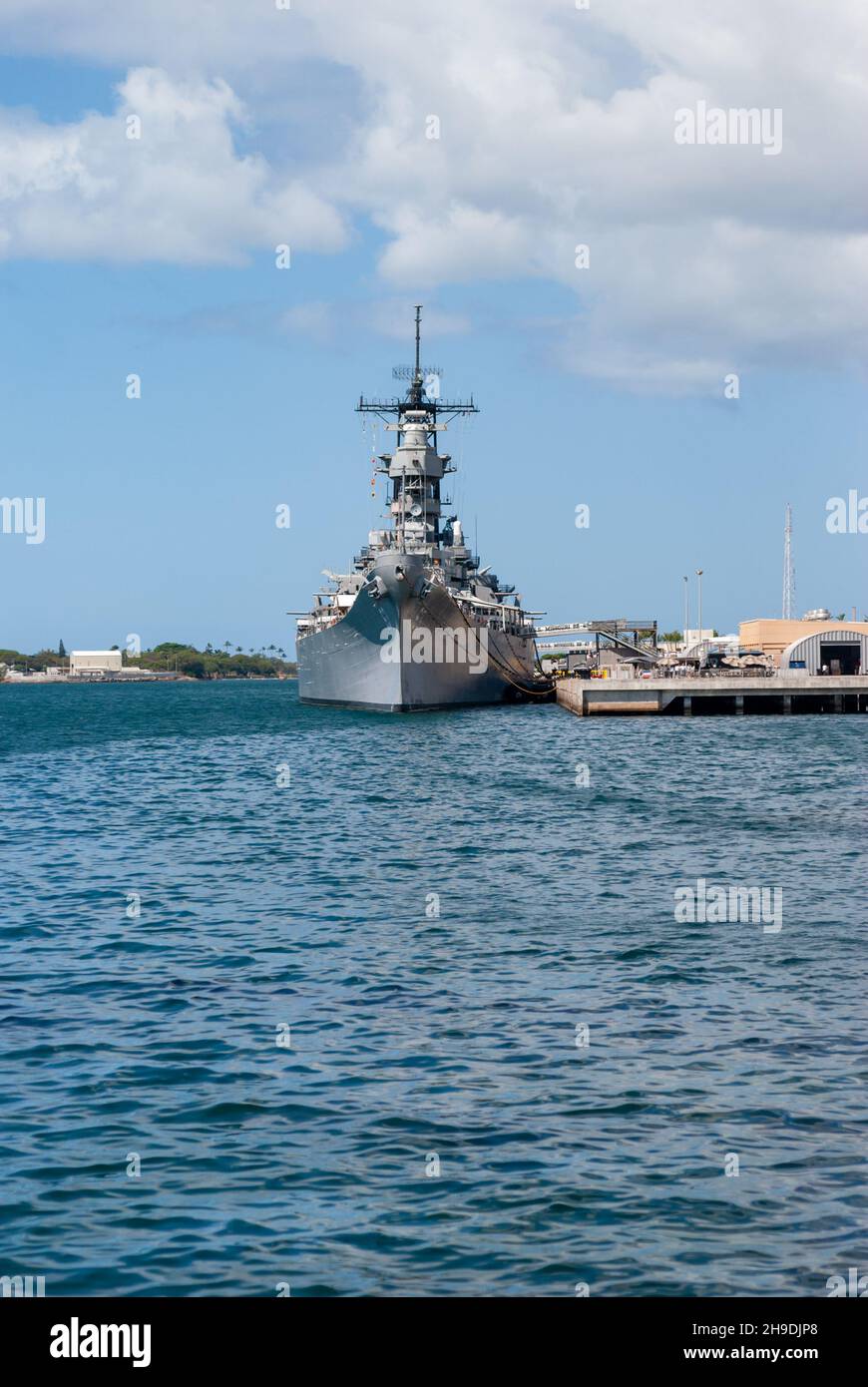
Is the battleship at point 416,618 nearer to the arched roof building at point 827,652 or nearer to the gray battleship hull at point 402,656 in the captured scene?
the gray battleship hull at point 402,656

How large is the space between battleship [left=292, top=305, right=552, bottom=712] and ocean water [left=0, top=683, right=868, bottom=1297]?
47.1 metres

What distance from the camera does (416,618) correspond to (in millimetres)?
78875

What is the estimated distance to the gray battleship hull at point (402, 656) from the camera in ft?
254

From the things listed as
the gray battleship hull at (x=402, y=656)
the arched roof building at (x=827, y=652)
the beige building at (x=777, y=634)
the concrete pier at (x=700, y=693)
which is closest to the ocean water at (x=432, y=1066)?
the gray battleship hull at (x=402, y=656)

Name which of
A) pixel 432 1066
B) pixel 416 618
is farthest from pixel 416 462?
pixel 432 1066

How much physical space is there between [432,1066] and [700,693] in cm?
7481

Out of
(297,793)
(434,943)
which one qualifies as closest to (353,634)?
(297,793)

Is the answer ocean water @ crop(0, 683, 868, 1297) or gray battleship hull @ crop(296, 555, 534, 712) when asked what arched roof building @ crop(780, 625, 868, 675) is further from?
ocean water @ crop(0, 683, 868, 1297)

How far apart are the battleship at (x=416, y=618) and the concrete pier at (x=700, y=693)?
8.77 metres

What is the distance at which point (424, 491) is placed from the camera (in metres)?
103

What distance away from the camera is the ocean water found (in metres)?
9.71

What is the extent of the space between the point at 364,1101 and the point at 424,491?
303ft

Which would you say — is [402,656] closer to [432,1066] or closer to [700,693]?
[700,693]
